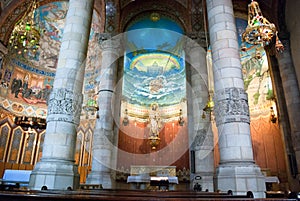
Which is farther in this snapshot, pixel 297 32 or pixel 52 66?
pixel 52 66

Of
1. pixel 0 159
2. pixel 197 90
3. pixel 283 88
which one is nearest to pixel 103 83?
pixel 197 90

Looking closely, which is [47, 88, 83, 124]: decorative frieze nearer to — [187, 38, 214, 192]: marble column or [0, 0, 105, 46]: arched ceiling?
[187, 38, 214, 192]: marble column

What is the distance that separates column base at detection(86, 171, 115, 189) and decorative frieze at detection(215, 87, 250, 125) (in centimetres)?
551

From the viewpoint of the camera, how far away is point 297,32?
1045 centimetres

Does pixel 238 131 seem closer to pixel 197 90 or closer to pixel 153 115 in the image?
pixel 197 90

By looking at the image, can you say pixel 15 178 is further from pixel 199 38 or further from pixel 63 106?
pixel 199 38

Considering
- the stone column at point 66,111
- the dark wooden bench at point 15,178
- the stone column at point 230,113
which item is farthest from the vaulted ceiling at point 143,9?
the dark wooden bench at point 15,178

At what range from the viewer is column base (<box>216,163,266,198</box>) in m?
5.16

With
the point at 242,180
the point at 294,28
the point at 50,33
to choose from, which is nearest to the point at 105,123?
the point at 242,180

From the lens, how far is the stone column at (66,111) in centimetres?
538

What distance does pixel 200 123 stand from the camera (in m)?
9.75

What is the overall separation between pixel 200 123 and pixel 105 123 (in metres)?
4.01

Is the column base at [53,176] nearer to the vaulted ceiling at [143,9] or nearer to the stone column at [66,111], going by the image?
the stone column at [66,111]

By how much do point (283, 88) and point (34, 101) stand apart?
14.3 m
